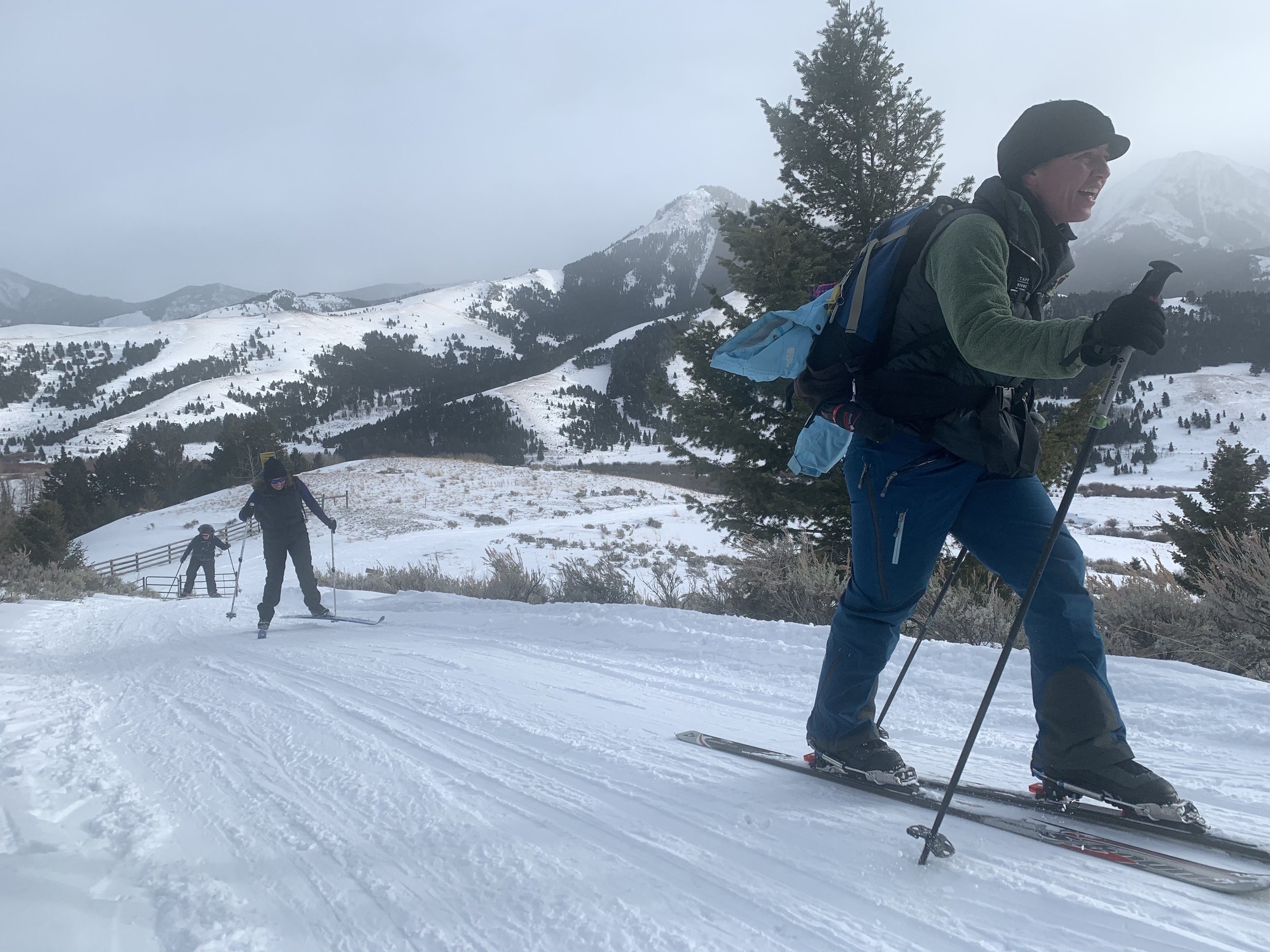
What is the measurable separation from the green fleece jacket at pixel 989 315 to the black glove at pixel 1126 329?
0.10 feet

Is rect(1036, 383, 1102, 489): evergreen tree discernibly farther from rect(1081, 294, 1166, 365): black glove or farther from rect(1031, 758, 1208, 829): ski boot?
rect(1081, 294, 1166, 365): black glove

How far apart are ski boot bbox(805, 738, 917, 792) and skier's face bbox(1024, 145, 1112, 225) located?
1.71m

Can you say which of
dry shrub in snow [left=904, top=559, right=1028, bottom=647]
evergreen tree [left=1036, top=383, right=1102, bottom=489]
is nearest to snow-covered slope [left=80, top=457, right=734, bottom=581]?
evergreen tree [left=1036, top=383, right=1102, bottom=489]

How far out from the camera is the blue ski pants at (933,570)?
198 cm

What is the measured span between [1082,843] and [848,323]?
1559 mm

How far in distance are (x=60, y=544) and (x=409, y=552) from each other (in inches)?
519

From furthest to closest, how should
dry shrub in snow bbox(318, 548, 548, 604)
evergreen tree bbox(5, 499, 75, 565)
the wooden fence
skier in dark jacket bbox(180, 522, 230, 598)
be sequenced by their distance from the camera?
the wooden fence
evergreen tree bbox(5, 499, 75, 565)
skier in dark jacket bbox(180, 522, 230, 598)
dry shrub in snow bbox(318, 548, 548, 604)

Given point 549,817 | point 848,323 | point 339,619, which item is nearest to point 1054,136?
point 848,323

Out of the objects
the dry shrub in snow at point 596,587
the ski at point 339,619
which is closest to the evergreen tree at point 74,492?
the ski at point 339,619

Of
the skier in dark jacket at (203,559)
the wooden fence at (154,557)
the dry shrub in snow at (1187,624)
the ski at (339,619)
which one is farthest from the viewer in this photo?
A: the wooden fence at (154,557)

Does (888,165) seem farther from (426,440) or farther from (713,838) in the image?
(426,440)

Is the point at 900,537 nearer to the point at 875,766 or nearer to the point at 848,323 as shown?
the point at 848,323

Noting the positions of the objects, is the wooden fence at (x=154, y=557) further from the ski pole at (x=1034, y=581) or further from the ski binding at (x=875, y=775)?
the ski pole at (x=1034, y=581)

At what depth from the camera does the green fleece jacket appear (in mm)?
1617
